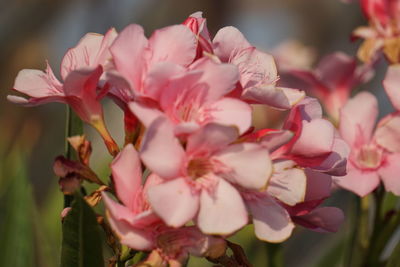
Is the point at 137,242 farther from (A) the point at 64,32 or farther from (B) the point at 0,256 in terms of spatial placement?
(A) the point at 64,32

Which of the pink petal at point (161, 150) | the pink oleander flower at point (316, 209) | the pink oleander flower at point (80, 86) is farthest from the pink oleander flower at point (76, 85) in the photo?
the pink oleander flower at point (316, 209)

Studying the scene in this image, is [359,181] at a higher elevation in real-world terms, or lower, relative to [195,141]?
lower

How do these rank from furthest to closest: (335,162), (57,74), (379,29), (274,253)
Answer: (57,74), (379,29), (274,253), (335,162)

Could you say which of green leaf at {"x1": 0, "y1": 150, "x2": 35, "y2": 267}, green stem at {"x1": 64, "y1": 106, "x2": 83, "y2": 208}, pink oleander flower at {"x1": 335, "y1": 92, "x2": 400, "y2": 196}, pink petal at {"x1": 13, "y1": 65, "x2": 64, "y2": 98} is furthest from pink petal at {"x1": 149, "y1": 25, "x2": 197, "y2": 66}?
green leaf at {"x1": 0, "y1": 150, "x2": 35, "y2": 267}

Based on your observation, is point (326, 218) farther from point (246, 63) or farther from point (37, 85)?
point (37, 85)

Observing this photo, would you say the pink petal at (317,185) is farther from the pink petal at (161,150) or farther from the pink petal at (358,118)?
the pink petal at (358,118)

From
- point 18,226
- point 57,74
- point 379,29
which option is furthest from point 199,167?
point 57,74
